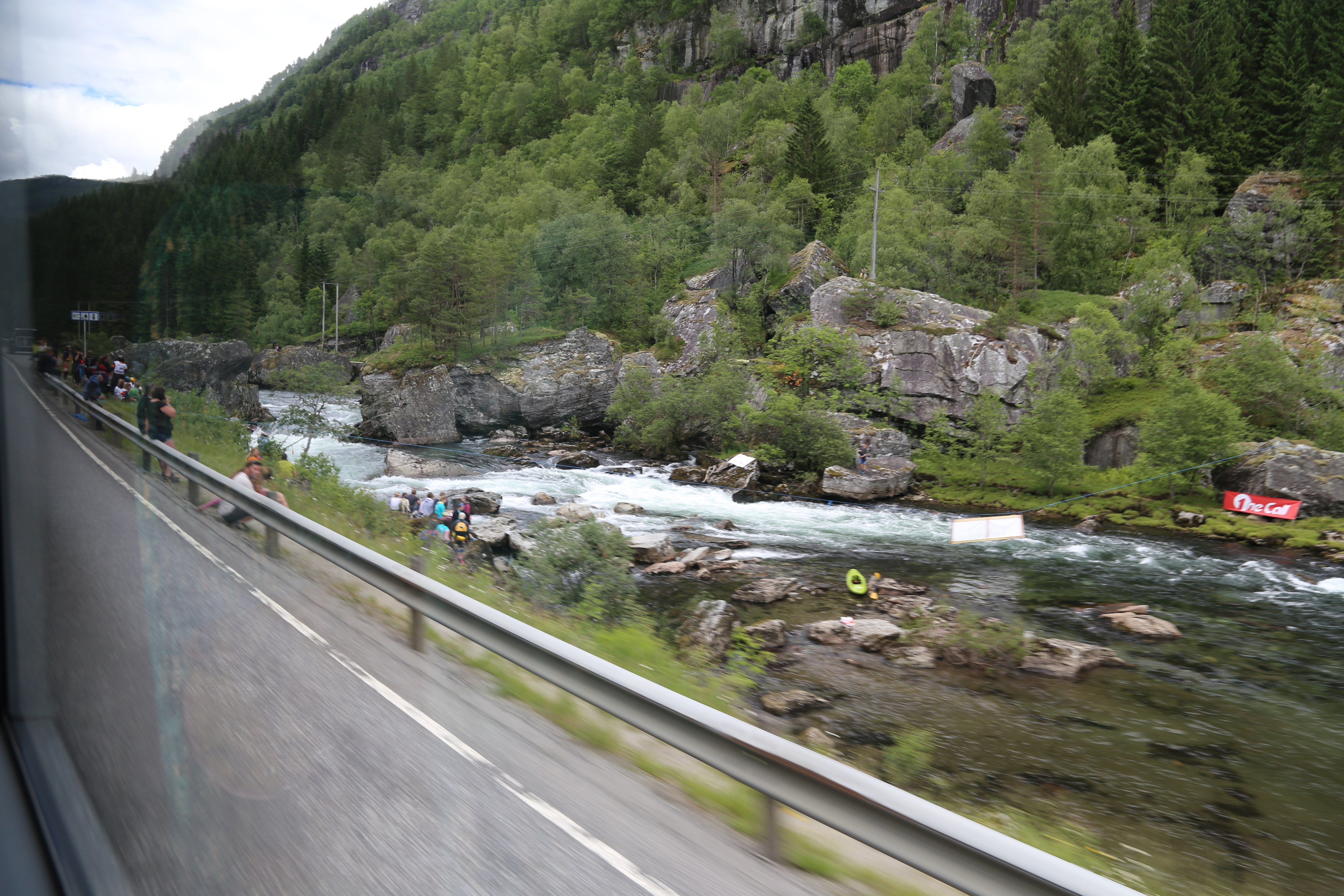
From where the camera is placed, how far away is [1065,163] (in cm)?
5253

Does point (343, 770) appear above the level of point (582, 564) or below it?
above

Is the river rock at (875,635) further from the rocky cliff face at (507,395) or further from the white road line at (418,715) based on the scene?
the rocky cliff face at (507,395)

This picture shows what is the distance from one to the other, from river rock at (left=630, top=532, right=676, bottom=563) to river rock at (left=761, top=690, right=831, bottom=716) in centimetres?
811

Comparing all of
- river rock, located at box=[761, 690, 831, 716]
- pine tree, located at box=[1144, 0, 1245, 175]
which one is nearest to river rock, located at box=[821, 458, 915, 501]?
river rock, located at box=[761, 690, 831, 716]

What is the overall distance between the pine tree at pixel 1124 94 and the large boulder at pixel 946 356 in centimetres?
2901

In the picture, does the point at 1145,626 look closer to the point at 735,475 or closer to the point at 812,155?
the point at 735,475

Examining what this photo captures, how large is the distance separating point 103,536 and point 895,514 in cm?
2962

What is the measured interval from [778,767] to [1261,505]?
115 ft

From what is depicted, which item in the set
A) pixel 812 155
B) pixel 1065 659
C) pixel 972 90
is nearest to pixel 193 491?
pixel 1065 659

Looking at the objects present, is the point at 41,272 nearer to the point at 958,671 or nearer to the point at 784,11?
the point at 958,671

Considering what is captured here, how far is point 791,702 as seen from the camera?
11625 millimetres

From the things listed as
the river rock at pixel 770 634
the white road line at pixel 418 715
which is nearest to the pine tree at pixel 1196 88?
the river rock at pixel 770 634

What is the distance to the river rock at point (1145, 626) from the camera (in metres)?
16.6

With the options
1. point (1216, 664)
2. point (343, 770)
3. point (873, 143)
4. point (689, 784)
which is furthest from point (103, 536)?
point (873, 143)
